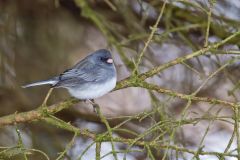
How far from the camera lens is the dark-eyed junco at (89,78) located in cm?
256

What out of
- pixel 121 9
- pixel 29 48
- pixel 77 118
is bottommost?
pixel 77 118

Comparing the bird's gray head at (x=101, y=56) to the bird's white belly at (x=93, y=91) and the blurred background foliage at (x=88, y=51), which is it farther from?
the blurred background foliage at (x=88, y=51)

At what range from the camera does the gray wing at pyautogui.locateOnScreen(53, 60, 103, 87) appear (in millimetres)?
2680

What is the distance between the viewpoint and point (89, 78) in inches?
109

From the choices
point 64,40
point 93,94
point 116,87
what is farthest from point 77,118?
point 116,87

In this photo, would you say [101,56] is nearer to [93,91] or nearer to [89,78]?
[89,78]

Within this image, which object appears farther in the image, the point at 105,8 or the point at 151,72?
the point at 105,8

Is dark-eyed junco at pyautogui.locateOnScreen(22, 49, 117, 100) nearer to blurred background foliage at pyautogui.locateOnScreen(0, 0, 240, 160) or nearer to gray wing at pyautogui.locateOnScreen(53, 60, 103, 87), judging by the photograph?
gray wing at pyautogui.locateOnScreen(53, 60, 103, 87)

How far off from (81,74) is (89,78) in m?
0.04

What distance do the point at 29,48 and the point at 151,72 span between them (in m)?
1.73

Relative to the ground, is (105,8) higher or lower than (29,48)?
higher

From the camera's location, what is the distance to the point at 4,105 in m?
3.53

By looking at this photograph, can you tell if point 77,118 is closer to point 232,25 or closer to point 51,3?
point 51,3

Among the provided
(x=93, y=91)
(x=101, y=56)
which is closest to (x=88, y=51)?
(x=101, y=56)
